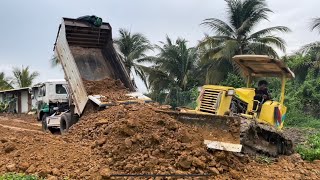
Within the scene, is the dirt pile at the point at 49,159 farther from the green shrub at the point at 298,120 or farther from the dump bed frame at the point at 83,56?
the green shrub at the point at 298,120

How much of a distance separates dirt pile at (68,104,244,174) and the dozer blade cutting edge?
0.46ft

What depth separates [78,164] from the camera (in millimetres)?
7195

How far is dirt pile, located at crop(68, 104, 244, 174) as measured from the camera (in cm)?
692

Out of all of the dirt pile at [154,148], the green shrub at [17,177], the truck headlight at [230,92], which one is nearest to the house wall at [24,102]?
the dirt pile at [154,148]

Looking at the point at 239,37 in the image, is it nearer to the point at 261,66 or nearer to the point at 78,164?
the point at 261,66

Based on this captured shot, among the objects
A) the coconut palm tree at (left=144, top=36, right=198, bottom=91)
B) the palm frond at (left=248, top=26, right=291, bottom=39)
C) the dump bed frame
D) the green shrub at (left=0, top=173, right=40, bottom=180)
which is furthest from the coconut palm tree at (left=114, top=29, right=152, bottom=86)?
the green shrub at (left=0, top=173, right=40, bottom=180)

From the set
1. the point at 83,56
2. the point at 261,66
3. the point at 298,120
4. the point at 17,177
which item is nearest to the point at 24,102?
the point at 298,120

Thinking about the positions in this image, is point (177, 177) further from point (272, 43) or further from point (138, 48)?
point (138, 48)

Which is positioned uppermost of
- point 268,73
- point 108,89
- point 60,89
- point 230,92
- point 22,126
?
point 268,73

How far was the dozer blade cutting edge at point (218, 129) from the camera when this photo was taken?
7461 millimetres

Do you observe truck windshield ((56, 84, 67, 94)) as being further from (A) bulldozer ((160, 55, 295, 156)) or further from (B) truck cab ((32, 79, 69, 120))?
→ (A) bulldozer ((160, 55, 295, 156))

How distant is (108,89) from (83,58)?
1.58 metres

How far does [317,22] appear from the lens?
2420 centimetres

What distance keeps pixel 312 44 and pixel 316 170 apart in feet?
60.3
